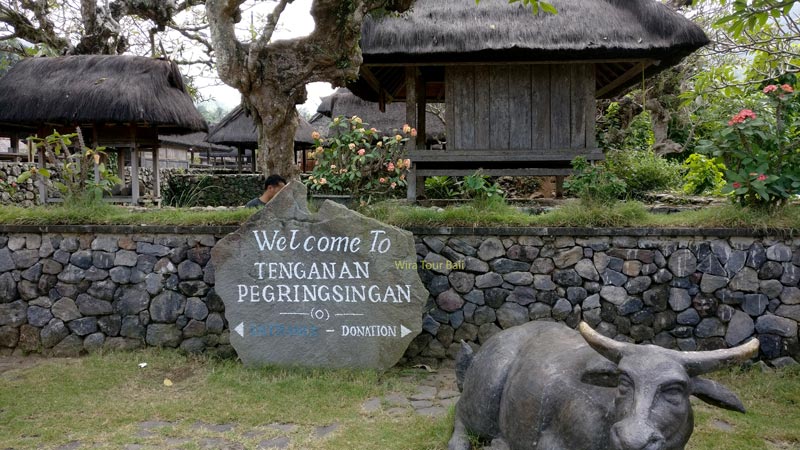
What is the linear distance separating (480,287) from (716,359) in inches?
142

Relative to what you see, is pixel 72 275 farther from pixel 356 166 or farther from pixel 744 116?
pixel 744 116

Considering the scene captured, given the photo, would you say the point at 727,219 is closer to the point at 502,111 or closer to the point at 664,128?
the point at 502,111

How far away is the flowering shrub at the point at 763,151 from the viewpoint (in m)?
5.52

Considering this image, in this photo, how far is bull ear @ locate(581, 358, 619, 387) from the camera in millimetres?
2266

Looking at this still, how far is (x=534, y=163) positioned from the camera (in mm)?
8562

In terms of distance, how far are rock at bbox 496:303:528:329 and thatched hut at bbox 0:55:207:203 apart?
7723 mm

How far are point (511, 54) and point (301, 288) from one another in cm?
428

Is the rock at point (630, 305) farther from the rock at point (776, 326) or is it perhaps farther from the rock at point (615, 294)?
the rock at point (776, 326)

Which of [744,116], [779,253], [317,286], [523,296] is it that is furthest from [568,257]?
[317,286]

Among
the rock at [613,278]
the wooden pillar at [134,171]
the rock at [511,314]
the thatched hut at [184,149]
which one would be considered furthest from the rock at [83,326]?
the thatched hut at [184,149]

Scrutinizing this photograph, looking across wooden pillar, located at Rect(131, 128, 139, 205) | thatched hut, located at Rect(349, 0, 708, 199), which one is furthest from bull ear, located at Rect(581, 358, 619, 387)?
wooden pillar, located at Rect(131, 128, 139, 205)

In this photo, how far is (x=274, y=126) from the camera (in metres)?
8.41

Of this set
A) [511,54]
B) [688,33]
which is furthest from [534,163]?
[688,33]

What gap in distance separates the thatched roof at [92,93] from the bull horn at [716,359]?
10267mm
